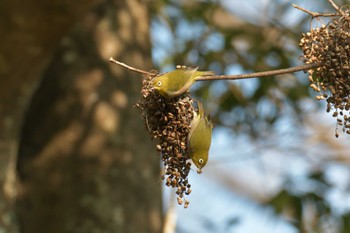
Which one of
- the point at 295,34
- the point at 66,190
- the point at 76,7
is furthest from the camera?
the point at 295,34

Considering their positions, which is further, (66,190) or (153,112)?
(66,190)

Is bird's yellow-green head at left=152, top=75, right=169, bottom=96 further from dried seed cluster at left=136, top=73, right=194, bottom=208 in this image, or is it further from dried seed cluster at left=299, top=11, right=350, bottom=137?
dried seed cluster at left=299, top=11, right=350, bottom=137

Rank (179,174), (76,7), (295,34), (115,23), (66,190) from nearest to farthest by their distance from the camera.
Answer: (179,174), (76,7), (66,190), (115,23), (295,34)

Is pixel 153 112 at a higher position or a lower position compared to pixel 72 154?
lower

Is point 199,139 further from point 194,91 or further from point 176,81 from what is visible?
point 194,91

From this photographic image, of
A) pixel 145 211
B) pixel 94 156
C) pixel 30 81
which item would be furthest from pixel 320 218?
pixel 30 81

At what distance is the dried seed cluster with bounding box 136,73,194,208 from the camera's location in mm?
1595

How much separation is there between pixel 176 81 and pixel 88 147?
1853 millimetres

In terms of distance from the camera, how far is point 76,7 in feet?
10.2

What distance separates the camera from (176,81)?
157cm

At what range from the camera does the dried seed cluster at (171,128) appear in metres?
A: 1.59

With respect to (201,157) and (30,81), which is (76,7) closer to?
(30,81)

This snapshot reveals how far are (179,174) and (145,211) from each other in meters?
1.80

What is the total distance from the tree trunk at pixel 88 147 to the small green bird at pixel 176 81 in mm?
1663
